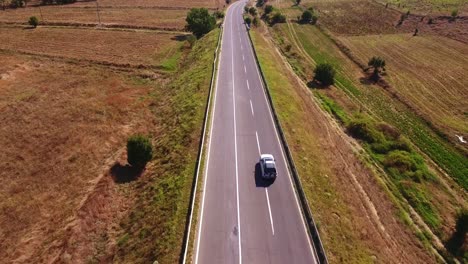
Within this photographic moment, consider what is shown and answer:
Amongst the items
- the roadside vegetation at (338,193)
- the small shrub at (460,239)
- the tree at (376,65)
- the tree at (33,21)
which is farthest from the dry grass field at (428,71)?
the tree at (33,21)

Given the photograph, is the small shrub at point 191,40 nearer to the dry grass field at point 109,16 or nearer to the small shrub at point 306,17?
the dry grass field at point 109,16

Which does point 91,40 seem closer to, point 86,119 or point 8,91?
point 8,91

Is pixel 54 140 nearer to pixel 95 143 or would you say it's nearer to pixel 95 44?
pixel 95 143

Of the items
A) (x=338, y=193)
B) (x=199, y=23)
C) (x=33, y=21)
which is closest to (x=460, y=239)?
(x=338, y=193)

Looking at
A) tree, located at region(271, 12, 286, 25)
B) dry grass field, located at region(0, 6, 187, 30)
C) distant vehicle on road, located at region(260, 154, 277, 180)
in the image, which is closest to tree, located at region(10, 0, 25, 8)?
dry grass field, located at region(0, 6, 187, 30)

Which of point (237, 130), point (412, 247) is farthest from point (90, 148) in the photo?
point (412, 247)

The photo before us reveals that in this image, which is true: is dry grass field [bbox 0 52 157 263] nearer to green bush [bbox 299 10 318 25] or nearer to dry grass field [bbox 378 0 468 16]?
green bush [bbox 299 10 318 25]
